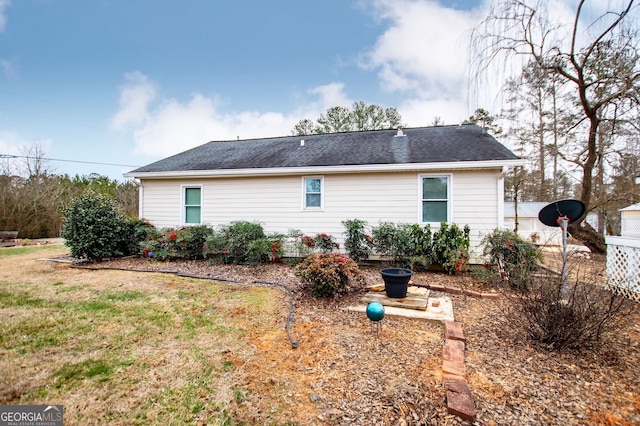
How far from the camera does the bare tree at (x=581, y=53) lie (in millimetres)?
6172

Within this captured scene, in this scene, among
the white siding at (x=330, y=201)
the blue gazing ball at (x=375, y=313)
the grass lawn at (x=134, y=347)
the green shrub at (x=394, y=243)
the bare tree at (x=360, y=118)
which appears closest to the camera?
the grass lawn at (x=134, y=347)

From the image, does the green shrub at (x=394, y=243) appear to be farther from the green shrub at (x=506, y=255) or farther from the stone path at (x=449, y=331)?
the green shrub at (x=506, y=255)

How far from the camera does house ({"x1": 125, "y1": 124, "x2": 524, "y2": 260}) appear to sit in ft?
23.5

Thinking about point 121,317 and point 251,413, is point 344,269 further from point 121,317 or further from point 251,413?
point 121,317

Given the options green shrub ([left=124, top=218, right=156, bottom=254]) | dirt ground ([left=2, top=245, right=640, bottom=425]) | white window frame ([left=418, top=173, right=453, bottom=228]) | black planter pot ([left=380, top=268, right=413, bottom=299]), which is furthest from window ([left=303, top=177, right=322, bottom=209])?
green shrub ([left=124, top=218, right=156, bottom=254])

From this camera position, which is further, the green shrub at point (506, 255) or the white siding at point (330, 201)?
the white siding at point (330, 201)

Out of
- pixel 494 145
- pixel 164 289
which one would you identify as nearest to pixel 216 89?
pixel 164 289

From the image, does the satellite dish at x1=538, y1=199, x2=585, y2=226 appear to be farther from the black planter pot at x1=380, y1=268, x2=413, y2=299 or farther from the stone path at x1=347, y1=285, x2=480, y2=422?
the black planter pot at x1=380, y1=268, x2=413, y2=299

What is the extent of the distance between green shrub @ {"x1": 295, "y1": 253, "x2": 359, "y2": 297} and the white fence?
4255mm

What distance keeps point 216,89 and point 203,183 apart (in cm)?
618

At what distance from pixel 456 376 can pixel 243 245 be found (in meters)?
5.94

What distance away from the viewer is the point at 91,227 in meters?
7.60

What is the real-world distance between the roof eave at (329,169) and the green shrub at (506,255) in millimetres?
1610

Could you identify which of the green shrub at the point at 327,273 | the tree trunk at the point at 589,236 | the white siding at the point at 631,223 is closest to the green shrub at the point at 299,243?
the green shrub at the point at 327,273
